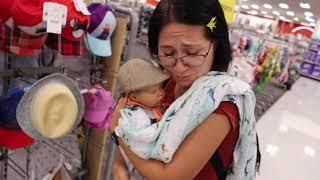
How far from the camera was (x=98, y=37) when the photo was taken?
165cm

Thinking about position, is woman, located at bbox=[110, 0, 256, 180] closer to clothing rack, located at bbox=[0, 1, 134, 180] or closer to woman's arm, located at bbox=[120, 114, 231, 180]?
woman's arm, located at bbox=[120, 114, 231, 180]

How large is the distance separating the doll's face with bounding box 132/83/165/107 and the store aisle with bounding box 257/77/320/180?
2.62m

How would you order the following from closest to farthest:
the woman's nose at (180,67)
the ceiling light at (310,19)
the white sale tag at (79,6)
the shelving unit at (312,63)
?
the woman's nose at (180,67), the white sale tag at (79,6), the shelving unit at (312,63), the ceiling light at (310,19)

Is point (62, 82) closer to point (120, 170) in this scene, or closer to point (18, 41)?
point (18, 41)

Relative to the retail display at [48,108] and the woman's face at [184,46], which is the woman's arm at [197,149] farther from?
the retail display at [48,108]

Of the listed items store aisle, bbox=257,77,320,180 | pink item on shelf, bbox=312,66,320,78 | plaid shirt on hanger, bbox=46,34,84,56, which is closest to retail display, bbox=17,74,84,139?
plaid shirt on hanger, bbox=46,34,84,56

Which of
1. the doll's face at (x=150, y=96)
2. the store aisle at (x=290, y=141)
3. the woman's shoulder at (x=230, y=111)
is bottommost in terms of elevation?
the store aisle at (x=290, y=141)

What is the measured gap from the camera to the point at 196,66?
855 mm

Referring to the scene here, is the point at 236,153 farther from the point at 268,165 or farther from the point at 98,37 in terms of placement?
the point at 268,165

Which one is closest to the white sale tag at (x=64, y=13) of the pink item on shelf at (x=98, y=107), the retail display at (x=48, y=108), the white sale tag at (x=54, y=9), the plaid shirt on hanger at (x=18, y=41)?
the white sale tag at (x=54, y=9)

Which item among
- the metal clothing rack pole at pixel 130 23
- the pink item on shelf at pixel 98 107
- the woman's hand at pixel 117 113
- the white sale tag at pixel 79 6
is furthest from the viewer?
the metal clothing rack pole at pixel 130 23

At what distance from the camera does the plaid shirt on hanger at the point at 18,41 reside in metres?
1.23

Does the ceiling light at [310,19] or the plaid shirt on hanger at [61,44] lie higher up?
the ceiling light at [310,19]

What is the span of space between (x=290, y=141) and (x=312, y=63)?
9.22 m
